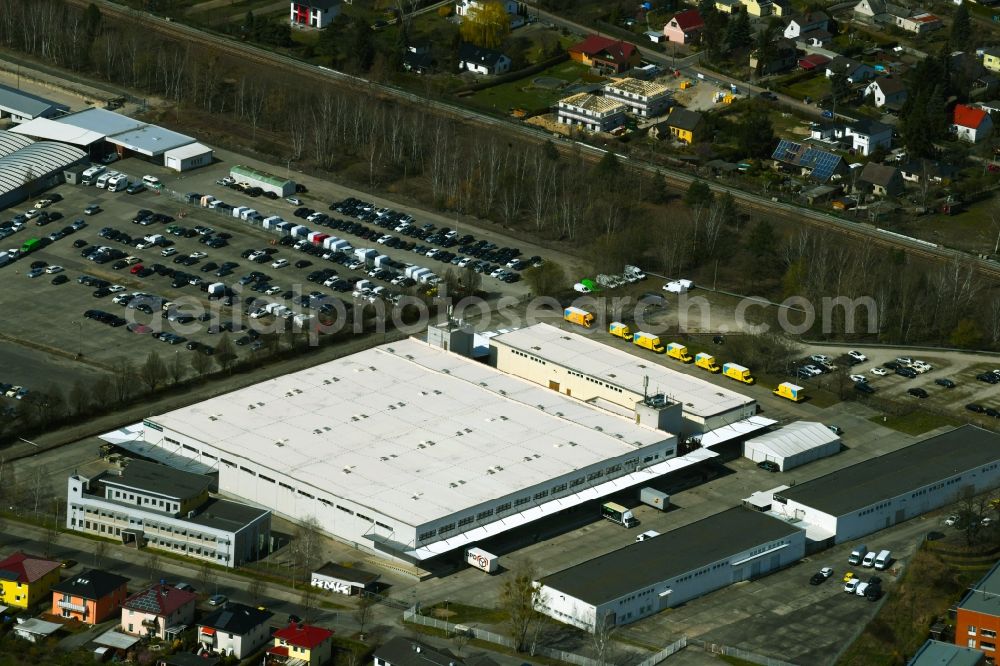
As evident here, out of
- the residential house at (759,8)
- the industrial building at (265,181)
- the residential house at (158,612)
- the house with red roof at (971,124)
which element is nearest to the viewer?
the residential house at (158,612)

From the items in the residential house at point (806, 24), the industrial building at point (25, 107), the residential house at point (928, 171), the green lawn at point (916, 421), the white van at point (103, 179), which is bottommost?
the white van at point (103, 179)

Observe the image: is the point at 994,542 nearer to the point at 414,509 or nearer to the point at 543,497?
the point at 543,497

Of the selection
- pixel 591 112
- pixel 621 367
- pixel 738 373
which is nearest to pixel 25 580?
pixel 621 367

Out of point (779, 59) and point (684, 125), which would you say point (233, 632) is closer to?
point (684, 125)

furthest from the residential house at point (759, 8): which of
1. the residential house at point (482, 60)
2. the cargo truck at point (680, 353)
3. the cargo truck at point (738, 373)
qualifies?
the cargo truck at point (738, 373)

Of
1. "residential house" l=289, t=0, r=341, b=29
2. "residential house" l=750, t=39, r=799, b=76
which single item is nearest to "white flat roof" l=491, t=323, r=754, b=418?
"residential house" l=750, t=39, r=799, b=76

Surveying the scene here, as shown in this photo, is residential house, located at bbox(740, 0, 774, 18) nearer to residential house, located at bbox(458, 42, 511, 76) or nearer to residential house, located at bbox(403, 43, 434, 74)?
residential house, located at bbox(458, 42, 511, 76)

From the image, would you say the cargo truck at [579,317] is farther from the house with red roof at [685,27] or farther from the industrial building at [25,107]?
the house with red roof at [685,27]
